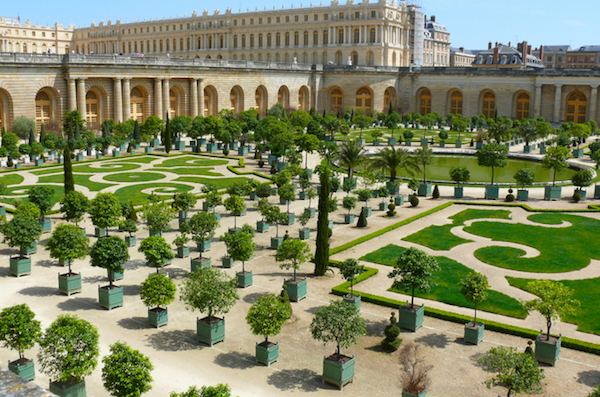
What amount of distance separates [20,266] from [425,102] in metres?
83.6

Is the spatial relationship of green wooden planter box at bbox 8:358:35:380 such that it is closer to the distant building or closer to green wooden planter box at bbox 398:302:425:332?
green wooden planter box at bbox 398:302:425:332

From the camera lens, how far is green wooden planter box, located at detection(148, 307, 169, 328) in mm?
22578

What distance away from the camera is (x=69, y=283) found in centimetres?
2548

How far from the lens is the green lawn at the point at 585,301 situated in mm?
22891

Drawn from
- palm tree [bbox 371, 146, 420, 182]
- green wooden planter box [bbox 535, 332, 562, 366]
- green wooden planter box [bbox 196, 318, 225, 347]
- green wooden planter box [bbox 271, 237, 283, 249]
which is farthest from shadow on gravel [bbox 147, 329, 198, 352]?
palm tree [bbox 371, 146, 420, 182]

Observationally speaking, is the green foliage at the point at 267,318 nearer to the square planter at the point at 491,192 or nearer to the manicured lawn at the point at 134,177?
the square planter at the point at 491,192

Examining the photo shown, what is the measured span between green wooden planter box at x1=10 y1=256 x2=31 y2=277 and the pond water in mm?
33282

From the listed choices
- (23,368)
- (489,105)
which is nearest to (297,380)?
(23,368)

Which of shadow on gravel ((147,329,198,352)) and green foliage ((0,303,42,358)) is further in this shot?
shadow on gravel ((147,329,198,352))

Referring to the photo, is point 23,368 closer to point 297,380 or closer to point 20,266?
point 297,380

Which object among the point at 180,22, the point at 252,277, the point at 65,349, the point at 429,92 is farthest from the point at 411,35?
the point at 65,349

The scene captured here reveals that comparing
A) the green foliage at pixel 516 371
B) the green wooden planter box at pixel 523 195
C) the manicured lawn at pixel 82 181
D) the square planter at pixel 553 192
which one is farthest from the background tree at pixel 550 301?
the manicured lawn at pixel 82 181

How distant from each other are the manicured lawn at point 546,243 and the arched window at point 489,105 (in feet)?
191

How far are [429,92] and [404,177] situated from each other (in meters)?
53.4
